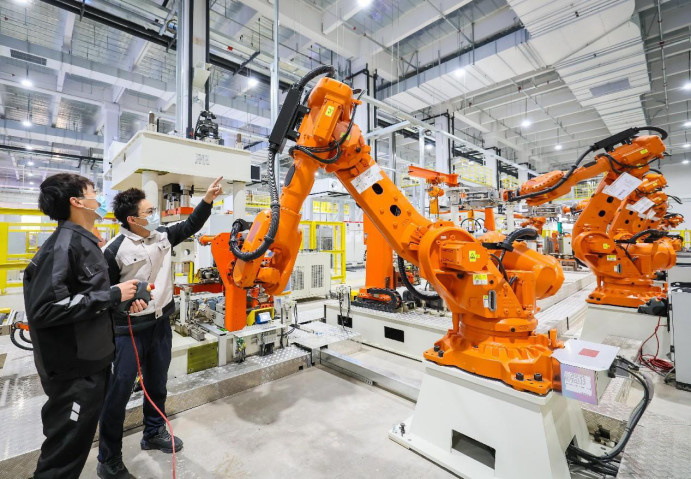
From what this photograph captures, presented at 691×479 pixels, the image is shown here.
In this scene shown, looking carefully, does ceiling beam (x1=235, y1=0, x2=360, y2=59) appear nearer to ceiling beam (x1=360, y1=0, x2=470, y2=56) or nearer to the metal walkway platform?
ceiling beam (x1=360, y1=0, x2=470, y2=56)

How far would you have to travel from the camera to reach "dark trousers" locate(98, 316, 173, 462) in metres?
2.14

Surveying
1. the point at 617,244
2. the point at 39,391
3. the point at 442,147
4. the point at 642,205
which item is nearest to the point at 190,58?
the point at 39,391

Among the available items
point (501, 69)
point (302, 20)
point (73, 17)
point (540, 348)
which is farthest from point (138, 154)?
point (501, 69)

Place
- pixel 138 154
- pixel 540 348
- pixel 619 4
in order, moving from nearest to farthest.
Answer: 1. pixel 540 348
2. pixel 138 154
3. pixel 619 4

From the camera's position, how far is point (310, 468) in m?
2.26

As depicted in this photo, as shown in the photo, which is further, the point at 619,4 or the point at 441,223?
the point at 619,4

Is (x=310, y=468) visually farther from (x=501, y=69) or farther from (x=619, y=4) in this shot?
(x=501, y=69)

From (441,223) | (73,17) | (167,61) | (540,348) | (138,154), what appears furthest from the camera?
(167,61)

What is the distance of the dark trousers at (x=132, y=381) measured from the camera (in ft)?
7.03

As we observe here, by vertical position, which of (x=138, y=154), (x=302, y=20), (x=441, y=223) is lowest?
(x=441, y=223)

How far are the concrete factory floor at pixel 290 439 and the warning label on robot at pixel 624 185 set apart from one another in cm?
368

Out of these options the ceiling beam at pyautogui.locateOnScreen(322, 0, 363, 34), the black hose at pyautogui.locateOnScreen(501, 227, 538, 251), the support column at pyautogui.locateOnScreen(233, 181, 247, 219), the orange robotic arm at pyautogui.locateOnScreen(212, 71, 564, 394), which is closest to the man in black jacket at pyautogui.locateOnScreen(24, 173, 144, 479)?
the orange robotic arm at pyautogui.locateOnScreen(212, 71, 564, 394)

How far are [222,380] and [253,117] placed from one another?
32.3 ft

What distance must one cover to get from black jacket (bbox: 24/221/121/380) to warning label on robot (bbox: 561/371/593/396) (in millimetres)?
2577
